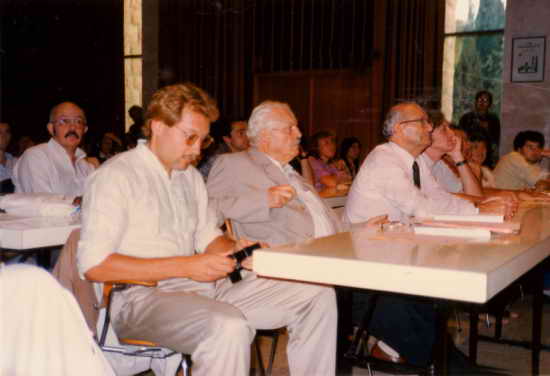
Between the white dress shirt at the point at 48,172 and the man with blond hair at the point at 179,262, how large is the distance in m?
1.97

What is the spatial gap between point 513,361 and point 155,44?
8.79 m

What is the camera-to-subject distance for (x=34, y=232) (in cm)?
218

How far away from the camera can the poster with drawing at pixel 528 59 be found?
7051mm

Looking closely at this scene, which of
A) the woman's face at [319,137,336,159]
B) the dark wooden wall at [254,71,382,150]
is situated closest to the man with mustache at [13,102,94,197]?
the woman's face at [319,137,336,159]

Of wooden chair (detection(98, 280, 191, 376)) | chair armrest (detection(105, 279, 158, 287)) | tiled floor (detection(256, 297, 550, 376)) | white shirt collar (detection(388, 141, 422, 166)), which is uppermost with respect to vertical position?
white shirt collar (detection(388, 141, 422, 166))

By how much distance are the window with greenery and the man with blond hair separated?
6.77m

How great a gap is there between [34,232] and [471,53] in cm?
736

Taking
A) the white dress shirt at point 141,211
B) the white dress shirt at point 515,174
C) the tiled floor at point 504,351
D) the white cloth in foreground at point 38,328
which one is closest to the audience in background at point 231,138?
the white dress shirt at point 515,174

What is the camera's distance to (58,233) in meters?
2.25

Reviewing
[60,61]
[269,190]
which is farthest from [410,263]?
[60,61]

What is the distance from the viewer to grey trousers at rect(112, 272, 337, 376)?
1.72 meters

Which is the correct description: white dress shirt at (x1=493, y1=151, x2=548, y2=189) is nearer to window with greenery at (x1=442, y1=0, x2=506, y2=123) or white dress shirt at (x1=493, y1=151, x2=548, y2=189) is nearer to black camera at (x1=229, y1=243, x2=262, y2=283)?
window with greenery at (x1=442, y1=0, x2=506, y2=123)

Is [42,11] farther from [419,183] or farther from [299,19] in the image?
[419,183]

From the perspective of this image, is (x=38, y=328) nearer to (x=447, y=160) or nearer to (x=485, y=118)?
(x=447, y=160)
